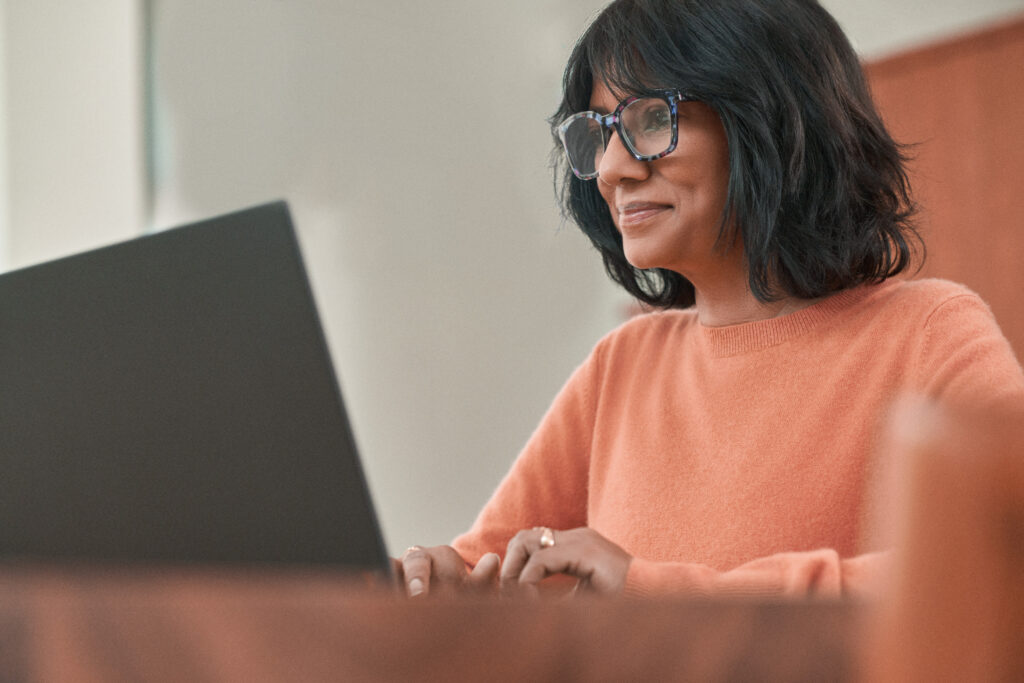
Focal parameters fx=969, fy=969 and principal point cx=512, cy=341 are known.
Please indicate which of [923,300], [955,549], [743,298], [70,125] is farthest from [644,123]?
[70,125]

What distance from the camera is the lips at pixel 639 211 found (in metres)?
1.10

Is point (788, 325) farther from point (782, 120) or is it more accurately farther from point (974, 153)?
point (974, 153)

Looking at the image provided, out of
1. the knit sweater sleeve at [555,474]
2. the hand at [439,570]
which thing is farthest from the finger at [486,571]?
the knit sweater sleeve at [555,474]

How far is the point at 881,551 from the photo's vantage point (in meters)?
0.18

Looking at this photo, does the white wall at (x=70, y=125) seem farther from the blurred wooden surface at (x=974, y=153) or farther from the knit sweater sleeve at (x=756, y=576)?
the knit sweater sleeve at (x=756, y=576)

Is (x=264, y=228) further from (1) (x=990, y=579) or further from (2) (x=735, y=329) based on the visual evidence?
(2) (x=735, y=329)

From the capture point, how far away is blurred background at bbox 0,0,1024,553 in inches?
118

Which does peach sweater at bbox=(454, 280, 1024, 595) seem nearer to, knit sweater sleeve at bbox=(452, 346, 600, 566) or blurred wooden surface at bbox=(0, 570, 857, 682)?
knit sweater sleeve at bbox=(452, 346, 600, 566)

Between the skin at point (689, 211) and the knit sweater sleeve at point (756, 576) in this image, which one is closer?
the knit sweater sleeve at point (756, 576)

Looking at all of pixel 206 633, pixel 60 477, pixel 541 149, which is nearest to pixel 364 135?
pixel 541 149

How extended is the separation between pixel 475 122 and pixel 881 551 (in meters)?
3.27

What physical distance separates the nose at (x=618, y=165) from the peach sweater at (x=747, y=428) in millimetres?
211

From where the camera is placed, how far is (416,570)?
856 mm

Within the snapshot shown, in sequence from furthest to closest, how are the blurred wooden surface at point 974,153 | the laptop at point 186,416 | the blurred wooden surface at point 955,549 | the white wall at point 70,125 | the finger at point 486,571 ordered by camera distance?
the white wall at point 70,125 → the blurred wooden surface at point 974,153 → the finger at point 486,571 → the laptop at point 186,416 → the blurred wooden surface at point 955,549
